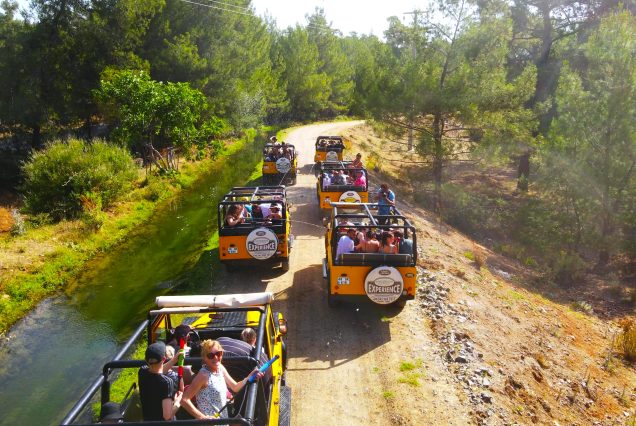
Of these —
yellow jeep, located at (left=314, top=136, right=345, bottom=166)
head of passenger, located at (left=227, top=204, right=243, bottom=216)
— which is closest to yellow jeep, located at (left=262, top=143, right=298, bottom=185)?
yellow jeep, located at (left=314, top=136, right=345, bottom=166)

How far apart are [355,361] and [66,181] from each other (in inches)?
620

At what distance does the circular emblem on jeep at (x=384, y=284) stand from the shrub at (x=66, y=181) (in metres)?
14.2

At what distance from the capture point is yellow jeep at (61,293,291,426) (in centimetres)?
506

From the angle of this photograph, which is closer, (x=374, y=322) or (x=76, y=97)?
(x=374, y=322)

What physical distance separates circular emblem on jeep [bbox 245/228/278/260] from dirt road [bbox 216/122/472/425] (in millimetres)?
879

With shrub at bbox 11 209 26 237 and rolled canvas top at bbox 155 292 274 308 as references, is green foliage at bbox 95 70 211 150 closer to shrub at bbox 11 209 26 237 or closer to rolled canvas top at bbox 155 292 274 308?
shrub at bbox 11 209 26 237

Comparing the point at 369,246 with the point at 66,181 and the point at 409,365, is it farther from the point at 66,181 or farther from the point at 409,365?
the point at 66,181

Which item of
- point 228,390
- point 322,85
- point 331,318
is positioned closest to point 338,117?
point 322,85

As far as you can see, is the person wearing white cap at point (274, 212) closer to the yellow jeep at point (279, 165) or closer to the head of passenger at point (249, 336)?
the head of passenger at point (249, 336)

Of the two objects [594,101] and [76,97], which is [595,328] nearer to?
[594,101]

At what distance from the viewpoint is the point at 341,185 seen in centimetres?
1634

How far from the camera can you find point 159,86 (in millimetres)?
24797

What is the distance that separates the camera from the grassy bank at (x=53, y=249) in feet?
43.4

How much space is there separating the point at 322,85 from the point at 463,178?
27.4m
